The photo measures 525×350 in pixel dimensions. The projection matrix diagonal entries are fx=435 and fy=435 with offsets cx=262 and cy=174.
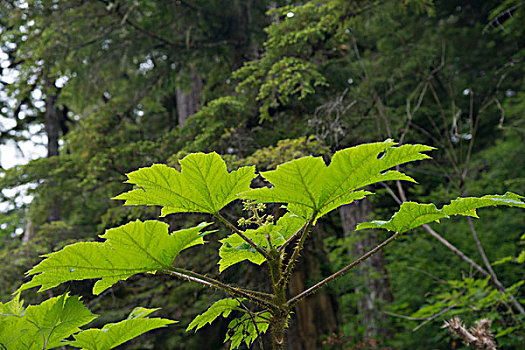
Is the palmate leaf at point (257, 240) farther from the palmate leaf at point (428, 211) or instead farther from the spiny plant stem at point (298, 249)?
the palmate leaf at point (428, 211)

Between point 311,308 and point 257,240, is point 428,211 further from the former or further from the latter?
point 311,308

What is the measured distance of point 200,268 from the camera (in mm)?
4664

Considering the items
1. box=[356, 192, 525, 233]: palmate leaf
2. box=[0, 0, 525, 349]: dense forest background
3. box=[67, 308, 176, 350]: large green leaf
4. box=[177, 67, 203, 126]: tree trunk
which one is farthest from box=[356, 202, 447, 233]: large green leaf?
box=[177, 67, 203, 126]: tree trunk

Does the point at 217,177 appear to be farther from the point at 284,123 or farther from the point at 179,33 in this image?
the point at 179,33

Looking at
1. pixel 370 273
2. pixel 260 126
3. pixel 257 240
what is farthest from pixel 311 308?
pixel 257 240

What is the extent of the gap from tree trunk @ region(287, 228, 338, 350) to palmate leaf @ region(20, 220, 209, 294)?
358 centimetres

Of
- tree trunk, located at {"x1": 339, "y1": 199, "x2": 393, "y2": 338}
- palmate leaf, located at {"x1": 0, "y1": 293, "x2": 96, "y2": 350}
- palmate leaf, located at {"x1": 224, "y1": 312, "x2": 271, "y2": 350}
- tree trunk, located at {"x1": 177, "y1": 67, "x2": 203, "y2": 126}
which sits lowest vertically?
tree trunk, located at {"x1": 339, "y1": 199, "x2": 393, "y2": 338}

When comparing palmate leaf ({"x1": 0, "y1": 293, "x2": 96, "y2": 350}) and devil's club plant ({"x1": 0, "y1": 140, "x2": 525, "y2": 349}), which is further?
palmate leaf ({"x1": 0, "y1": 293, "x2": 96, "y2": 350})

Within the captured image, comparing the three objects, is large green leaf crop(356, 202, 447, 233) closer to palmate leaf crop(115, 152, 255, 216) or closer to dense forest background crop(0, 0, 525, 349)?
palmate leaf crop(115, 152, 255, 216)

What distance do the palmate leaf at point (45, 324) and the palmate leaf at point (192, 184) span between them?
26 centimetres

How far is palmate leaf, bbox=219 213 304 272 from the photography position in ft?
2.80

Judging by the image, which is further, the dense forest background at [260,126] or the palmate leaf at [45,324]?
the dense forest background at [260,126]

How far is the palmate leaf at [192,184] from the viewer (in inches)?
30.9

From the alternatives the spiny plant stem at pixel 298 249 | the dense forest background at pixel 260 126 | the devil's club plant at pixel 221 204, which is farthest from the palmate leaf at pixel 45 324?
the dense forest background at pixel 260 126
